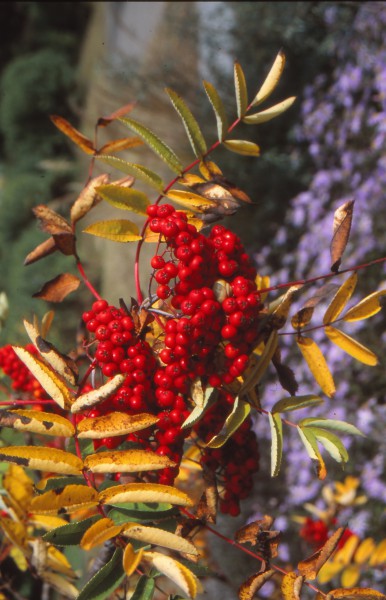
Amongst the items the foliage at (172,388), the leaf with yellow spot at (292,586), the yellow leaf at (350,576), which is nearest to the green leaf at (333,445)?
the foliage at (172,388)

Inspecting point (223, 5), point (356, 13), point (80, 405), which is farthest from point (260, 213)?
point (80, 405)

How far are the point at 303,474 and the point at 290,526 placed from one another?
16 centimetres

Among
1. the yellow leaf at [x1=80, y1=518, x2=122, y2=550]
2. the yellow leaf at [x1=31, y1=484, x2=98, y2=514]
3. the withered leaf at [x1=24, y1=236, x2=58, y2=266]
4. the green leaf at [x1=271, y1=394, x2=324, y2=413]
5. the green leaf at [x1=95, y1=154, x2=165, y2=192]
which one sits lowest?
the yellow leaf at [x1=80, y1=518, x2=122, y2=550]

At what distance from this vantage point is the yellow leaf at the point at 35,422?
51 centimetres

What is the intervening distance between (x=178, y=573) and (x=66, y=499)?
0.35ft

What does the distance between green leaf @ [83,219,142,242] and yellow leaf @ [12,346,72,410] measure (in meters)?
0.13

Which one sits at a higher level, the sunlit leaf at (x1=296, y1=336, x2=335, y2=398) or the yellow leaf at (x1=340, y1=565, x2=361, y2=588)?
the sunlit leaf at (x1=296, y1=336, x2=335, y2=398)

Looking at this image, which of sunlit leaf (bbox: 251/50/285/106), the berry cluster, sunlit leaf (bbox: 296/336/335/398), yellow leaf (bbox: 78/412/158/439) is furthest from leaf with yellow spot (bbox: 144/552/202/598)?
sunlit leaf (bbox: 251/50/285/106)

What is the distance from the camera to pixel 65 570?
0.72 meters

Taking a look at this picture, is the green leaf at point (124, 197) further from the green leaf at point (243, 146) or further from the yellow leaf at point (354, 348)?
the yellow leaf at point (354, 348)

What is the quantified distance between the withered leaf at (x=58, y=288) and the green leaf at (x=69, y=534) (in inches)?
9.5

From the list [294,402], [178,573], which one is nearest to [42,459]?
[178,573]

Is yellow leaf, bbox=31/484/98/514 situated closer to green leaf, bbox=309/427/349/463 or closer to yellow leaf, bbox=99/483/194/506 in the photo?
yellow leaf, bbox=99/483/194/506

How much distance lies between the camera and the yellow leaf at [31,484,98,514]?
492 millimetres
